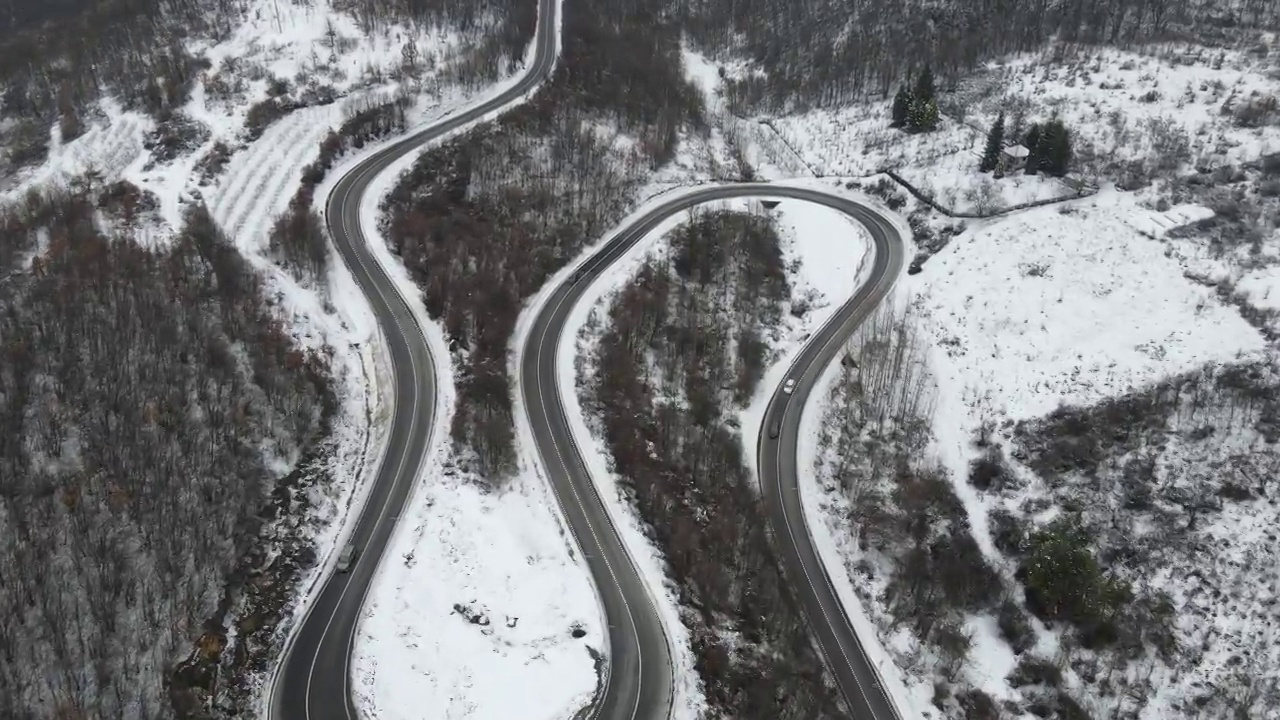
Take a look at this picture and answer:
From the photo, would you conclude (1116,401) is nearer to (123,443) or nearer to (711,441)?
(711,441)

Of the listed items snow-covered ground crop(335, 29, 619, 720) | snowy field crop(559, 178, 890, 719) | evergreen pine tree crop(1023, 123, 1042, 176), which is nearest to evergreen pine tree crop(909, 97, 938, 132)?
evergreen pine tree crop(1023, 123, 1042, 176)

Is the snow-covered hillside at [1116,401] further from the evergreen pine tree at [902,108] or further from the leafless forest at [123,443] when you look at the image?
the leafless forest at [123,443]

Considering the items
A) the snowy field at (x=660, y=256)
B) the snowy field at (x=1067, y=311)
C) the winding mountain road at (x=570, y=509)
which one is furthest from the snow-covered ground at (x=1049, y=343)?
the snowy field at (x=660, y=256)

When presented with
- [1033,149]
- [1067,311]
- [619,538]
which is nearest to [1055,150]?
[1033,149]

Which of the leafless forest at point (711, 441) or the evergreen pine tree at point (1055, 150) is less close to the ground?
the evergreen pine tree at point (1055, 150)

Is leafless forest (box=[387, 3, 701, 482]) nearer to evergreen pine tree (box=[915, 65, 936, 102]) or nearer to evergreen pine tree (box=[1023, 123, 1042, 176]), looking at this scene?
evergreen pine tree (box=[915, 65, 936, 102])

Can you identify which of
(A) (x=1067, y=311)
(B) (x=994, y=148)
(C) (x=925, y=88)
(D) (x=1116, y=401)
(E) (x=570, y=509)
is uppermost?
(C) (x=925, y=88)

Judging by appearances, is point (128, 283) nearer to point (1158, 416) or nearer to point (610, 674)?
Result: point (610, 674)
